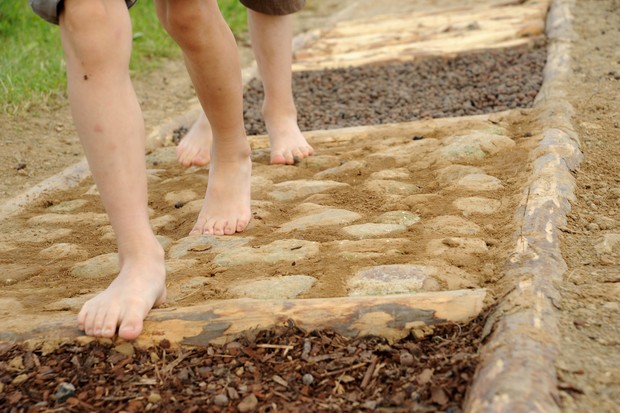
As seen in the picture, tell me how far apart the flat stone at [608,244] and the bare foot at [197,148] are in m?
1.86

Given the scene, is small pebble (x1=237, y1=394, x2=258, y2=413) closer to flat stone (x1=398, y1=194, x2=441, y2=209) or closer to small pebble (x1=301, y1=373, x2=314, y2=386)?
small pebble (x1=301, y1=373, x2=314, y2=386)

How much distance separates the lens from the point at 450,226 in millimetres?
2660

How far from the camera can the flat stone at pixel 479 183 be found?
118 inches

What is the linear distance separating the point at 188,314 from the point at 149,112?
10.3ft

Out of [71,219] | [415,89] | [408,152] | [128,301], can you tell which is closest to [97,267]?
[128,301]

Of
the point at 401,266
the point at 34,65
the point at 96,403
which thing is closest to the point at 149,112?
the point at 34,65

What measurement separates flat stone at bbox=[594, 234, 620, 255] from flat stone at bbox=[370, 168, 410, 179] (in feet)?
3.28

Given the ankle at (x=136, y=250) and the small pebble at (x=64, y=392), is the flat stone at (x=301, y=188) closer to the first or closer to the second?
the ankle at (x=136, y=250)

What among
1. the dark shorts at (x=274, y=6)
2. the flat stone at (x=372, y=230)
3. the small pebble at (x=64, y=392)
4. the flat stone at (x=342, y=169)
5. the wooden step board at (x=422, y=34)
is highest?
the dark shorts at (x=274, y=6)

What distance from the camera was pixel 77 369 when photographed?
6.47 feet

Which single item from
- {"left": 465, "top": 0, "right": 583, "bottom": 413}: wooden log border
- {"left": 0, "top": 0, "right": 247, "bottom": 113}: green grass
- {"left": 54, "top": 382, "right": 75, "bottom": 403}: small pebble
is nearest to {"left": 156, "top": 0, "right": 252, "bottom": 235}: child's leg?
{"left": 465, "top": 0, "right": 583, "bottom": 413}: wooden log border

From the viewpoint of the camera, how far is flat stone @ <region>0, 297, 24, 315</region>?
227 centimetres

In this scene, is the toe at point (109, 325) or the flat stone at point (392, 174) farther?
the flat stone at point (392, 174)

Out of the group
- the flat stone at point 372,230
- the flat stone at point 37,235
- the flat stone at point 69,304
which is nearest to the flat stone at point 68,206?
the flat stone at point 37,235
